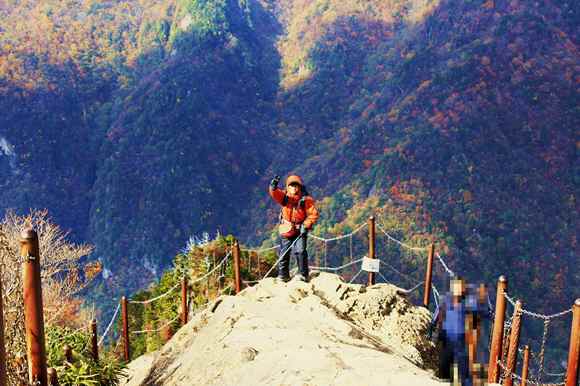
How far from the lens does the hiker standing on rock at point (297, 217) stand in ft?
29.1

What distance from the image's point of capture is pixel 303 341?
21.4 ft

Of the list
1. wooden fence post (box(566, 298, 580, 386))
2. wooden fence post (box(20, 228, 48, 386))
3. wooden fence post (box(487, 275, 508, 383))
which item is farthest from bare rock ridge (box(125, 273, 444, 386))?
wooden fence post (box(20, 228, 48, 386))

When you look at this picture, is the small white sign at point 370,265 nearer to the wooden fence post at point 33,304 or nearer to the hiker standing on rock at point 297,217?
the hiker standing on rock at point 297,217

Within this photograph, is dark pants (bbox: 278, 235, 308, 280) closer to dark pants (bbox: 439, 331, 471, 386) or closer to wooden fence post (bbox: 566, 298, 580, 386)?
dark pants (bbox: 439, 331, 471, 386)

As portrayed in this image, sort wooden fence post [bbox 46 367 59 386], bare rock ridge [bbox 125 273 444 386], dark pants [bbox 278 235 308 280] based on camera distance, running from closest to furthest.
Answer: wooden fence post [bbox 46 367 59 386] < bare rock ridge [bbox 125 273 444 386] < dark pants [bbox 278 235 308 280]

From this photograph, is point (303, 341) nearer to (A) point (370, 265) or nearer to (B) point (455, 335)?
(B) point (455, 335)

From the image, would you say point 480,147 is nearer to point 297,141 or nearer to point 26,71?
point 297,141

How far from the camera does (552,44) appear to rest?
126ft

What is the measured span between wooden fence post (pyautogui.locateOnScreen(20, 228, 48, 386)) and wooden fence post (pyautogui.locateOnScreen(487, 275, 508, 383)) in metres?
4.10

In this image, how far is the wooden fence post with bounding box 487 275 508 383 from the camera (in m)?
6.23

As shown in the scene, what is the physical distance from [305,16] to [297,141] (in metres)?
19.1

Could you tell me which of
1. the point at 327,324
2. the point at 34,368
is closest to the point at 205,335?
the point at 327,324

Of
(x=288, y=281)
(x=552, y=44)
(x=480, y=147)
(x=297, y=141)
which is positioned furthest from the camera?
(x=297, y=141)

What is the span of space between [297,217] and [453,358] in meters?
4.36
